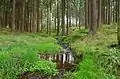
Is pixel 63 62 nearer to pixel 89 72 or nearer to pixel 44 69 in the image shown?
pixel 44 69

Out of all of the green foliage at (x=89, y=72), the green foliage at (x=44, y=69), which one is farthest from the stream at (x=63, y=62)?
the green foliage at (x=89, y=72)

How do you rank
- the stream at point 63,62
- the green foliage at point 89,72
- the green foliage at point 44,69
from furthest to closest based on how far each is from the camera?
1. the stream at point 63,62
2. the green foliage at point 44,69
3. the green foliage at point 89,72

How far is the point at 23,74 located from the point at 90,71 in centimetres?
269

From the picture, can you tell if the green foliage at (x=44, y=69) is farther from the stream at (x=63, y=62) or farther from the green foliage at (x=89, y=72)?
the green foliage at (x=89, y=72)

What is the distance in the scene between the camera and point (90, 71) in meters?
9.20

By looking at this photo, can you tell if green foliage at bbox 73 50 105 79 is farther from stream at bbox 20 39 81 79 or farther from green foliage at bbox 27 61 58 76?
green foliage at bbox 27 61 58 76

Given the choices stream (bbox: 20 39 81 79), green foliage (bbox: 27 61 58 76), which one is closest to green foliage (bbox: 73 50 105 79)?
stream (bbox: 20 39 81 79)

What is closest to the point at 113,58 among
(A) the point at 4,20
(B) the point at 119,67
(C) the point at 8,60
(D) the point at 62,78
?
(B) the point at 119,67

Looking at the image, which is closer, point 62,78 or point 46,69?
point 62,78

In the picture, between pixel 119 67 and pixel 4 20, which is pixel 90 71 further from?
pixel 4 20

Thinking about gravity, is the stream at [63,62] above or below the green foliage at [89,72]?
below

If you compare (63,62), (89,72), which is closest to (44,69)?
(89,72)

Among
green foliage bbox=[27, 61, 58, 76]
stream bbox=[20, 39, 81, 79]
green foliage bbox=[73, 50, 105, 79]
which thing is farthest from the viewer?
stream bbox=[20, 39, 81, 79]

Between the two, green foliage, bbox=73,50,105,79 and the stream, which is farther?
the stream
